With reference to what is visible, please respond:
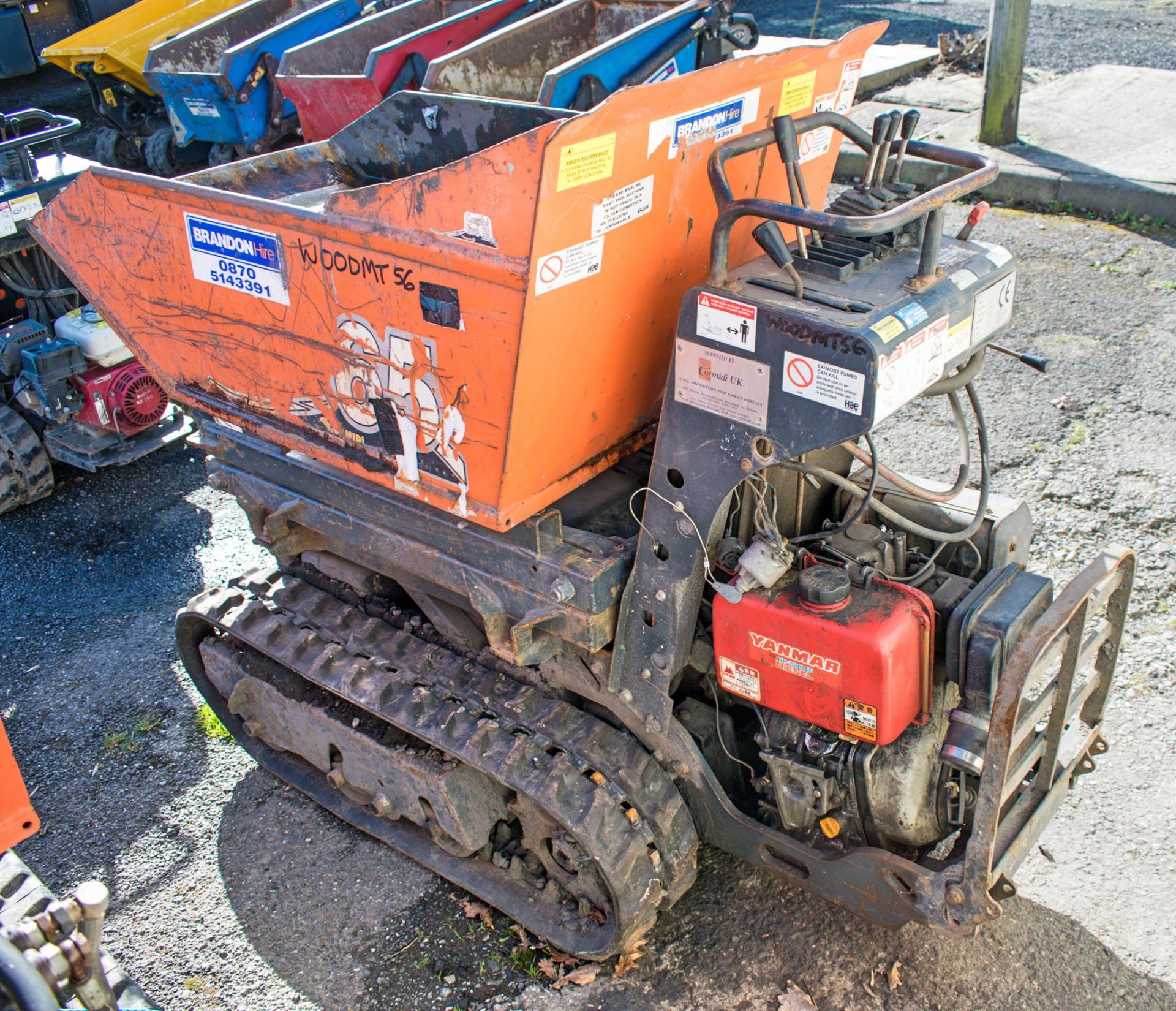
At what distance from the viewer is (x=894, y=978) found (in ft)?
11.0

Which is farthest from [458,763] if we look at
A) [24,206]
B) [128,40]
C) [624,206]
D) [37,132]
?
[128,40]

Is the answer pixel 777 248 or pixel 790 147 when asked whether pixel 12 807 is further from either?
pixel 790 147

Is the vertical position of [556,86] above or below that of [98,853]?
above

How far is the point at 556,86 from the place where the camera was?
14.4ft

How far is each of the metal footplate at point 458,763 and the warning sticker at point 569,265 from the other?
1.46 m

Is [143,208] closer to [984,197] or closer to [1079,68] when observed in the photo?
[984,197]

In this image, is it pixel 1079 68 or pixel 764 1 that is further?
pixel 764 1

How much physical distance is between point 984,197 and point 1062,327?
7.54 ft

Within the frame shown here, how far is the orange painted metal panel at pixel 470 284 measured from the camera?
269 cm

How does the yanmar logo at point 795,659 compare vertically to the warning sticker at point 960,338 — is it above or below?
below

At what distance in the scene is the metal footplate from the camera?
3.34 metres

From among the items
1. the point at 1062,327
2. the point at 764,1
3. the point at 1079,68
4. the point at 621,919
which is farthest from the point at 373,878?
the point at 764,1

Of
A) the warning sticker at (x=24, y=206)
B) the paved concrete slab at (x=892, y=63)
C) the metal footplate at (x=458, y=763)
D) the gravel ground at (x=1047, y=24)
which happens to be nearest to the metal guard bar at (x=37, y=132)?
the warning sticker at (x=24, y=206)

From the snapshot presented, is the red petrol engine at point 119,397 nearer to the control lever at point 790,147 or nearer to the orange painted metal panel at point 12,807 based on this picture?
the orange painted metal panel at point 12,807
